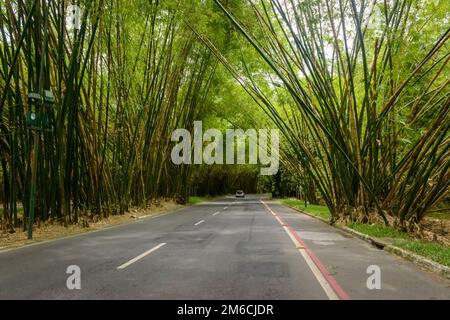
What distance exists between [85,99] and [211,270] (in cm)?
827

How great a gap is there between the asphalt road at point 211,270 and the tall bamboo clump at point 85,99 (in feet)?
8.36

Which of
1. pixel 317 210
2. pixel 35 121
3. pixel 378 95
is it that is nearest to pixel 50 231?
pixel 35 121

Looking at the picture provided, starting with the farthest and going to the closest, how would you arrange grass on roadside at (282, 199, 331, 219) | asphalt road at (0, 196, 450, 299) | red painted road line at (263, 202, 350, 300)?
grass on roadside at (282, 199, 331, 219)
asphalt road at (0, 196, 450, 299)
red painted road line at (263, 202, 350, 300)

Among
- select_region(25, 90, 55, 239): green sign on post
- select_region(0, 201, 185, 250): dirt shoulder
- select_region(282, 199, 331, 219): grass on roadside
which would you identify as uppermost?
select_region(25, 90, 55, 239): green sign on post

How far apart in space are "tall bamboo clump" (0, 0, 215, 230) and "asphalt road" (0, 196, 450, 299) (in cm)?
255

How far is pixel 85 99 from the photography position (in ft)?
43.4

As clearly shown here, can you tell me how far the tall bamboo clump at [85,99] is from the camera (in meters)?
11.0

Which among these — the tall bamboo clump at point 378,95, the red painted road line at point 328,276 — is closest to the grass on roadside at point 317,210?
the tall bamboo clump at point 378,95

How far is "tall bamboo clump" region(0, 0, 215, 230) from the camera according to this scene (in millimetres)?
10992

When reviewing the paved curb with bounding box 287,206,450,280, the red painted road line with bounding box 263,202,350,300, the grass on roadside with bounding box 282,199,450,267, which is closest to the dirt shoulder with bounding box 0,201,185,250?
the red painted road line with bounding box 263,202,350,300

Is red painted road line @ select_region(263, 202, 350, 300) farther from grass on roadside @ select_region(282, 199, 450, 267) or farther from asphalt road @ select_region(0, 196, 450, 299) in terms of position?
grass on roadside @ select_region(282, 199, 450, 267)

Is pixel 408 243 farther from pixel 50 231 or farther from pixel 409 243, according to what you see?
pixel 50 231

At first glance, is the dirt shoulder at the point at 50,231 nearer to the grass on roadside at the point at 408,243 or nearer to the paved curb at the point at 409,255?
the paved curb at the point at 409,255
